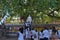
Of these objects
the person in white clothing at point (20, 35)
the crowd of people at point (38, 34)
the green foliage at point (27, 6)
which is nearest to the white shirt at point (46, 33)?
the crowd of people at point (38, 34)

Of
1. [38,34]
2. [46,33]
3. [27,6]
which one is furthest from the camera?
[27,6]

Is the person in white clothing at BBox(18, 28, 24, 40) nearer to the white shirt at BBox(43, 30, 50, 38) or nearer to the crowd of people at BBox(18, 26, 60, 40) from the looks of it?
the crowd of people at BBox(18, 26, 60, 40)

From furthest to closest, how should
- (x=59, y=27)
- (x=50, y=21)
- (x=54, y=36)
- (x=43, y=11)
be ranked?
(x=50, y=21) < (x=43, y=11) < (x=59, y=27) < (x=54, y=36)

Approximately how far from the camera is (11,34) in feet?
30.8

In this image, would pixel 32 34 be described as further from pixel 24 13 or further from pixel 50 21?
pixel 50 21

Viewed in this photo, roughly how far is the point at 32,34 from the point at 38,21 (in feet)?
5.34

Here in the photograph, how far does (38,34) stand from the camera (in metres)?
8.26

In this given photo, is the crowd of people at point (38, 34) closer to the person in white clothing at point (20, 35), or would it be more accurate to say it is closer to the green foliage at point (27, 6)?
the person in white clothing at point (20, 35)

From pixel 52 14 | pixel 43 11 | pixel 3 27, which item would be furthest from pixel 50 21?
pixel 3 27

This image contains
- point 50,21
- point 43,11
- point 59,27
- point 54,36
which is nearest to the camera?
point 54,36

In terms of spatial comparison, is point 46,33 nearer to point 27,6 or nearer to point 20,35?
point 20,35

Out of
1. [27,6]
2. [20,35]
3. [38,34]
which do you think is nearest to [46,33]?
A: [38,34]

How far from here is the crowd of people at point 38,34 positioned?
812 centimetres

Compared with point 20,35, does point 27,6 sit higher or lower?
higher
